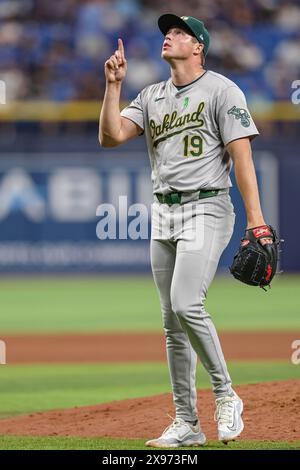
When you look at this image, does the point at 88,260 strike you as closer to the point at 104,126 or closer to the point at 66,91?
the point at 66,91

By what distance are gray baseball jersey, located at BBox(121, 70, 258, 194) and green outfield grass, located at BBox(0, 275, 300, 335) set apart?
20.4 feet

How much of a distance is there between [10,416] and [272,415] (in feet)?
5.34

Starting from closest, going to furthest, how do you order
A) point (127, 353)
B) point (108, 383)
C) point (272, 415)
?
point (272, 415) < point (108, 383) < point (127, 353)

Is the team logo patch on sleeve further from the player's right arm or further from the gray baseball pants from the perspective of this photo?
the player's right arm

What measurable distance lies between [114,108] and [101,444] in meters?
1.64

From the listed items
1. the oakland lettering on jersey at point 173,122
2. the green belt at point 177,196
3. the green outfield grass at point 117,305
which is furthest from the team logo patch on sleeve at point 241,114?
the green outfield grass at point 117,305

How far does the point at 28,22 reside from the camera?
18516 millimetres

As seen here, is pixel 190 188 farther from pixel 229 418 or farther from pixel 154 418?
pixel 154 418

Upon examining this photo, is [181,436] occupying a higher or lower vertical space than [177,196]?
lower

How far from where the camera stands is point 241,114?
4.95 meters

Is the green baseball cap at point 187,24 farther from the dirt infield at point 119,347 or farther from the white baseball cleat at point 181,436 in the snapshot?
the dirt infield at point 119,347

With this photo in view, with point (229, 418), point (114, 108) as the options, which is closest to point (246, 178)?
point (114, 108)

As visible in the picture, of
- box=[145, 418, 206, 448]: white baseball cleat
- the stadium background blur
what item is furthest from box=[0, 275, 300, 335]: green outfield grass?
box=[145, 418, 206, 448]: white baseball cleat
